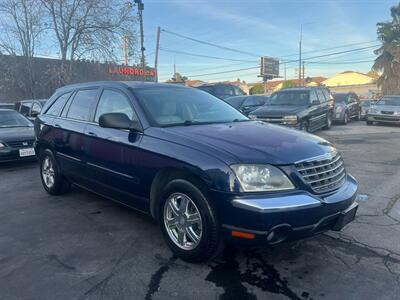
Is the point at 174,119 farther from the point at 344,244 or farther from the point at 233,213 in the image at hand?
the point at 344,244

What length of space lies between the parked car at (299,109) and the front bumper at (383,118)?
3598 millimetres

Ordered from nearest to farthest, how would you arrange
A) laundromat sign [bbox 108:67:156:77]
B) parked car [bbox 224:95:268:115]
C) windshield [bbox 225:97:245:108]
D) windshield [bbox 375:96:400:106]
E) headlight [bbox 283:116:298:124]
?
headlight [bbox 283:116:298:124] → parked car [bbox 224:95:268:115] → windshield [bbox 225:97:245:108] → windshield [bbox 375:96:400:106] → laundromat sign [bbox 108:67:156:77]

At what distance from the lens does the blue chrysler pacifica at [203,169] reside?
2.90 meters

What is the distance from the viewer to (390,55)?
34.3m

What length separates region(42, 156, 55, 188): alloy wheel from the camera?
5.62 meters

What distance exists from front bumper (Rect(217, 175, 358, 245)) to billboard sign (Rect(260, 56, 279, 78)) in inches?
2007

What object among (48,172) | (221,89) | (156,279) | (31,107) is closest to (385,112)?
(221,89)

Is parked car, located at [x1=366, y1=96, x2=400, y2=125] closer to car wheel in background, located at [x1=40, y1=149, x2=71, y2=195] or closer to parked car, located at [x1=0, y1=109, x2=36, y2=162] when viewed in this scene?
parked car, located at [x1=0, y1=109, x2=36, y2=162]

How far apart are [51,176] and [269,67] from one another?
51263mm

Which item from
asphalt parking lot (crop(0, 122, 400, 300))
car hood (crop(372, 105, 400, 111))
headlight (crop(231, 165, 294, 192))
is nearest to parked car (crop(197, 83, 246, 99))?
car hood (crop(372, 105, 400, 111))

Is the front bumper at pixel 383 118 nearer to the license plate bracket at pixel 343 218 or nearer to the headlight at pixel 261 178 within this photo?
the license plate bracket at pixel 343 218

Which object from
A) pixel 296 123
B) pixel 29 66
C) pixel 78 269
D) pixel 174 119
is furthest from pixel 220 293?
pixel 29 66

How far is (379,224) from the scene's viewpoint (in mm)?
4289

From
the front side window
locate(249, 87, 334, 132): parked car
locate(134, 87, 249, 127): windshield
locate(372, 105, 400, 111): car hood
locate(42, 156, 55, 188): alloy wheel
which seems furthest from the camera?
locate(372, 105, 400, 111): car hood
